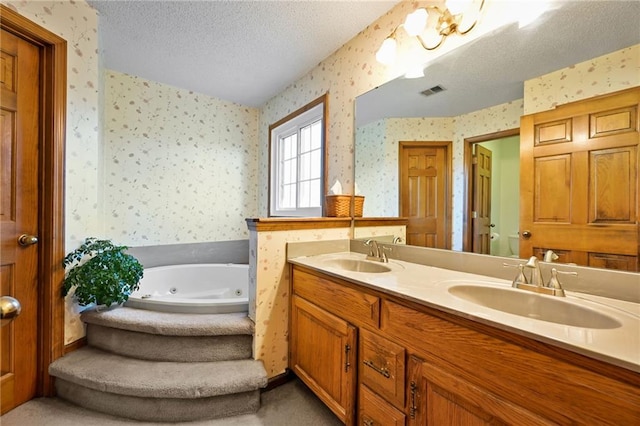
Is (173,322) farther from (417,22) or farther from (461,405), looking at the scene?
(417,22)

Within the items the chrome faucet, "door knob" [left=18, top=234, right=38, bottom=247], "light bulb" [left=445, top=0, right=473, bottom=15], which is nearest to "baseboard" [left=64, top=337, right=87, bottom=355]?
"door knob" [left=18, top=234, right=38, bottom=247]

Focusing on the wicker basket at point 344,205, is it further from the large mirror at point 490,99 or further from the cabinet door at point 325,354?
the cabinet door at point 325,354

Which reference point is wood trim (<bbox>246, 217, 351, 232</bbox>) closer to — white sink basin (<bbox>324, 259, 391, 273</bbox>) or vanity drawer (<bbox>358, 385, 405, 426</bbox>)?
white sink basin (<bbox>324, 259, 391, 273</bbox>)

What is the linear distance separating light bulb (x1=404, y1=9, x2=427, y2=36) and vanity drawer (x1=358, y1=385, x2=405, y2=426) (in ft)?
5.79

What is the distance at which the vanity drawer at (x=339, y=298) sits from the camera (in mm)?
1117

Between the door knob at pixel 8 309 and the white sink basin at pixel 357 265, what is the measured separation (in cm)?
122

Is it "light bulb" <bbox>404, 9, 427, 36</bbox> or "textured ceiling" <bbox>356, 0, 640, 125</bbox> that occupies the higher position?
"light bulb" <bbox>404, 9, 427, 36</bbox>

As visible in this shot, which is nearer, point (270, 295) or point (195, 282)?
point (270, 295)

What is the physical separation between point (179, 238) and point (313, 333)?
2000 millimetres

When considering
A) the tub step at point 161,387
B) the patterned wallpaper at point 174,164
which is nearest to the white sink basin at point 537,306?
the tub step at point 161,387

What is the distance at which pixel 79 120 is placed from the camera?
1.72 m

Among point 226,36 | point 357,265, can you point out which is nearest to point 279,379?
point 357,265

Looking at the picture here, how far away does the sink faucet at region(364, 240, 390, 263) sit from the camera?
1.59 m

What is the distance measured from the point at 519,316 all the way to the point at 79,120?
2.48 metres
